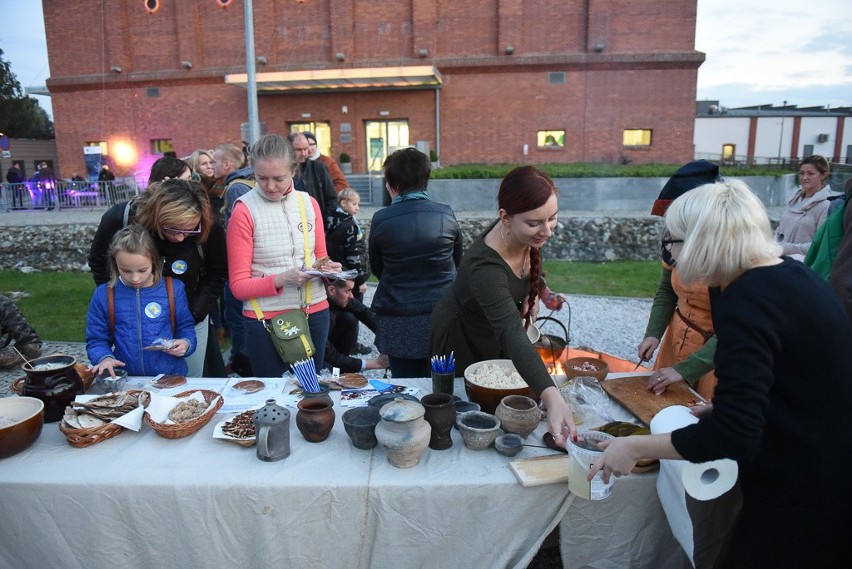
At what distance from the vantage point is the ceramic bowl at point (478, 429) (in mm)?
1979

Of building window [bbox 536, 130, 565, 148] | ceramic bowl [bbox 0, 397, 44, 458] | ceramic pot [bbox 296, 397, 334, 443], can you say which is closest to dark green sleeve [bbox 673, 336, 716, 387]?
ceramic pot [bbox 296, 397, 334, 443]

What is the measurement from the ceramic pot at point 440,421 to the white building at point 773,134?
43.6 m

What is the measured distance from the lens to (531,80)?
21750mm

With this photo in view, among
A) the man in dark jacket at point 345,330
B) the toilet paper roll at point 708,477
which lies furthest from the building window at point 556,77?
the toilet paper roll at point 708,477

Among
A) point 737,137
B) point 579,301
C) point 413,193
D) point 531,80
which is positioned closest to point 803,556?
point 413,193

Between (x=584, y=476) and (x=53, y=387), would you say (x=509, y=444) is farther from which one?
(x=53, y=387)

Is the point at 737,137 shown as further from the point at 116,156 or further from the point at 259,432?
the point at 259,432

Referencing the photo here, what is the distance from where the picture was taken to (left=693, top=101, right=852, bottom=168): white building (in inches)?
1581

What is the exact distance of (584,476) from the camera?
171cm

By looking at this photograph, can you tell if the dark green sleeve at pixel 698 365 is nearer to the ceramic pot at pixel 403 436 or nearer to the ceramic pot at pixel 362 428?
the ceramic pot at pixel 403 436

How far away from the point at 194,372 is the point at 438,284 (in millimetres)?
1498

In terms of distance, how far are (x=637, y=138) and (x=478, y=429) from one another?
74.1ft

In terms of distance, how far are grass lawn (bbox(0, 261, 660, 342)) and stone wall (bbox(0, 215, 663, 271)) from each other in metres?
0.48

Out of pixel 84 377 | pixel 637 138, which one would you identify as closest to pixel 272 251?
pixel 84 377
